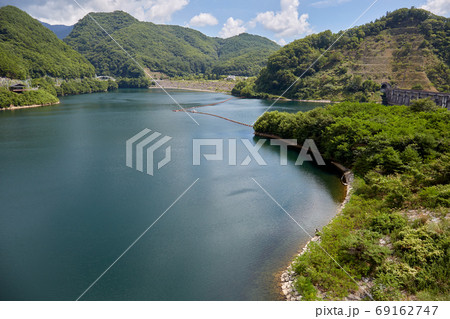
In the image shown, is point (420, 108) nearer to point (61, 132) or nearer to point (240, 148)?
point (240, 148)

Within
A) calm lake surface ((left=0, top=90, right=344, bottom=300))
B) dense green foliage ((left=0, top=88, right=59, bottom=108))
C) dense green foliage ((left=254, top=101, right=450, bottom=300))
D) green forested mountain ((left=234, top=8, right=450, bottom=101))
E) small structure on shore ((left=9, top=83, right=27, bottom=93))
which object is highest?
green forested mountain ((left=234, top=8, right=450, bottom=101))

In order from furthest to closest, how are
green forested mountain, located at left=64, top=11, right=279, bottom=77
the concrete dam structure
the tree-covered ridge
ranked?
green forested mountain, located at left=64, top=11, right=279, bottom=77, the tree-covered ridge, the concrete dam structure

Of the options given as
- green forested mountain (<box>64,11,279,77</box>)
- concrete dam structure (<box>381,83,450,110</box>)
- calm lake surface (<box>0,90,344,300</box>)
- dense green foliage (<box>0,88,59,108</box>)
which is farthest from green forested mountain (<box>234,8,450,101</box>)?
green forested mountain (<box>64,11,279,77</box>)

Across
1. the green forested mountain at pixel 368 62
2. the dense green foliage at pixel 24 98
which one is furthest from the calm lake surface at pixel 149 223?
the green forested mountain at pixel 368 62

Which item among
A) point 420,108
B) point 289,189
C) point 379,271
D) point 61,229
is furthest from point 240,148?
point 379,271

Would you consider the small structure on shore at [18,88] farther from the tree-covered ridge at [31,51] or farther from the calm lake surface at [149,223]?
the calm lake surface at [149,223]

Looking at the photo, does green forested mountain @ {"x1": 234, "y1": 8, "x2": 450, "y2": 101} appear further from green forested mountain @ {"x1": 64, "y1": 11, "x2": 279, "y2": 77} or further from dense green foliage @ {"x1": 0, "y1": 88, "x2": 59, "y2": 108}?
green forested mountain @ {"x1": 64, "y1": 11, "x2": 279, "y2": 77}
